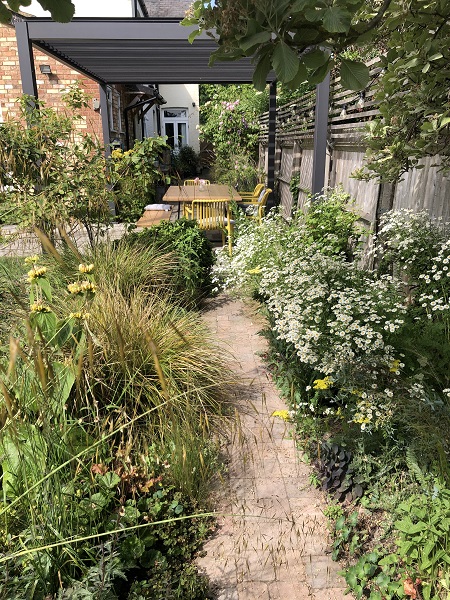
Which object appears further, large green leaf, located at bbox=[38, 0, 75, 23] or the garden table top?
the garden table top

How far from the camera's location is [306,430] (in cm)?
285

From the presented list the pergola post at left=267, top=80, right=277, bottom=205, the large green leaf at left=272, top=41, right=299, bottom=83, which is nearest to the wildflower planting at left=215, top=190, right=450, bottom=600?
the large green leaf at left=272, top=41, right=299, bottom=83

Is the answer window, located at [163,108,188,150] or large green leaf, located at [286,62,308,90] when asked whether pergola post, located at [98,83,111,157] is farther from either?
window, located at [163,108,188,150]

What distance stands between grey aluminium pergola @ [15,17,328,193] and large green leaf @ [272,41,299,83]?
3430 mm

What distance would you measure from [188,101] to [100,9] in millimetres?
12491

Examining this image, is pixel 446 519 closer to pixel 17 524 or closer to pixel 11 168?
pixel 17 524

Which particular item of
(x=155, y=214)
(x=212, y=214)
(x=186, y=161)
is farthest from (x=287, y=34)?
(x=186, y=161)

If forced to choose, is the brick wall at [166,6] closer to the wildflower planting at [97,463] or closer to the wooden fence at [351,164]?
the wooden fence at [351,164]

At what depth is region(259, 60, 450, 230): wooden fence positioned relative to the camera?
399 centimetres

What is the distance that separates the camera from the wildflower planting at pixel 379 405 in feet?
6.19

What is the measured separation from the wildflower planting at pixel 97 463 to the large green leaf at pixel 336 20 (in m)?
0.98

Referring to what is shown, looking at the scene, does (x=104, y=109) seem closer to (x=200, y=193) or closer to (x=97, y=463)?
(x=200, y=193)

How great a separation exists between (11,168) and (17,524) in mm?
3404

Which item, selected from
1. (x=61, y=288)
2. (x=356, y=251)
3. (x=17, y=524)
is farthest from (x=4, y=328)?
(x=356, y=251)
